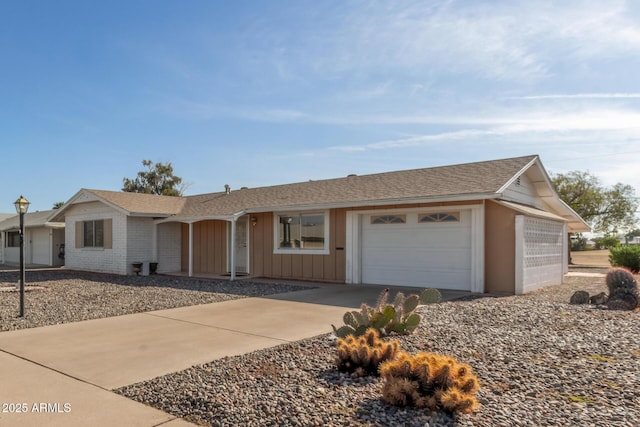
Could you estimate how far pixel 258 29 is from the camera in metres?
11.2

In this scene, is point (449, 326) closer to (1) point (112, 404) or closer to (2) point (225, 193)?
(1) point (112, 404)

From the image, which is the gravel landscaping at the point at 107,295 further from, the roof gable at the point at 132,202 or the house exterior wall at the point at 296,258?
the roof gable at the point at 132,202

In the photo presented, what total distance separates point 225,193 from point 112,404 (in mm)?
17927

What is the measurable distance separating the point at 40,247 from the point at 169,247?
13.0 metres

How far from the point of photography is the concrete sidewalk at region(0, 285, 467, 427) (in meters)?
3.84

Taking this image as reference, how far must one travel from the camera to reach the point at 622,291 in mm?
9305

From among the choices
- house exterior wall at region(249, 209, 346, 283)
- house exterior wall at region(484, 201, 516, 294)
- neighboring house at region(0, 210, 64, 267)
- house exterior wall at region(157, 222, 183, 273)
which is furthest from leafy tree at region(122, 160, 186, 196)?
house exterior wall at region(484, 201, 516, 294)

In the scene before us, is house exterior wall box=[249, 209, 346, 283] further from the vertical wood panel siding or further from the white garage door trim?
the white garage door trim

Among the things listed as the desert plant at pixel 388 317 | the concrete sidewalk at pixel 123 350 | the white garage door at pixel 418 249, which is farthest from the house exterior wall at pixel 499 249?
the desert plant at pixel 388 317

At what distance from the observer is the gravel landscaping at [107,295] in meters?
8.71

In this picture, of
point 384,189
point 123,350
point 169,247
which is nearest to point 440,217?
point 384,189

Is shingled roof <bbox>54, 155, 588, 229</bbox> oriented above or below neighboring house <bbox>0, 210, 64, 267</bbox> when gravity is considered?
above

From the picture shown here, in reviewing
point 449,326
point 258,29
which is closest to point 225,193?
point 258,29

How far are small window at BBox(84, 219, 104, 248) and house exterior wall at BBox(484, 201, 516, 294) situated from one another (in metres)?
15.7
